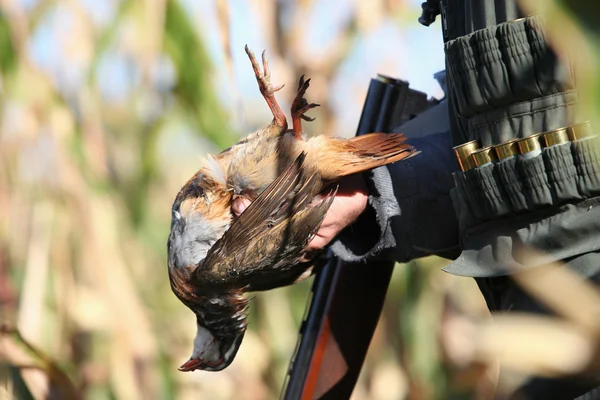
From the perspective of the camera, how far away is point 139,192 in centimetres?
217

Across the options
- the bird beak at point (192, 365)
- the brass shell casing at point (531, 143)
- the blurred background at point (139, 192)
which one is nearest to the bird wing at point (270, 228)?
the bird beak at point (192, 365)

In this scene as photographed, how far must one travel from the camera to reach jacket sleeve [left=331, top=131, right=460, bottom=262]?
1178 millimetres

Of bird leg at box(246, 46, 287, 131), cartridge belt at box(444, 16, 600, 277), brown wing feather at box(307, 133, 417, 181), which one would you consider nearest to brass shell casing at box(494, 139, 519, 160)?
cartridge belt at box(444, 16, 600, 277)

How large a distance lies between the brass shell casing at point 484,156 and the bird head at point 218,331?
39 centimetres

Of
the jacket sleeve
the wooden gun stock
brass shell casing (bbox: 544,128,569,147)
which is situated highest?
brass shell casing (bbox: 544,128,569,147)

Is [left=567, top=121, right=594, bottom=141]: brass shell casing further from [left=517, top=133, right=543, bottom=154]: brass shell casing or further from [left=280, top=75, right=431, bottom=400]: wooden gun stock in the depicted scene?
[left=280, top=75, right=431, bottom=400]: wooden gun stock

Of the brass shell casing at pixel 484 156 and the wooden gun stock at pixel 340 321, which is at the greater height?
the brass shell casing at pixel 484 156

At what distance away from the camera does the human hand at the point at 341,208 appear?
116 cm

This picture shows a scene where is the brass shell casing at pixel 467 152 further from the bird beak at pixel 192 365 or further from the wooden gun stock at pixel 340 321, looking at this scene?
the bird beak at pixel 192 365

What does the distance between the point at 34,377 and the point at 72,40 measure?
2.85 feet

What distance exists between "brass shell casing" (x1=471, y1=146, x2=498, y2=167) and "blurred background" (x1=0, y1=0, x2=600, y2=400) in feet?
3.33

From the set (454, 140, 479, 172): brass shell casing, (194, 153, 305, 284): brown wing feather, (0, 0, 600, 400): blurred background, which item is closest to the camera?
(454, 140, 479, 172): brass shell casing

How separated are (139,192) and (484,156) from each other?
4.41ft

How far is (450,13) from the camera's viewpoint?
1.06m
